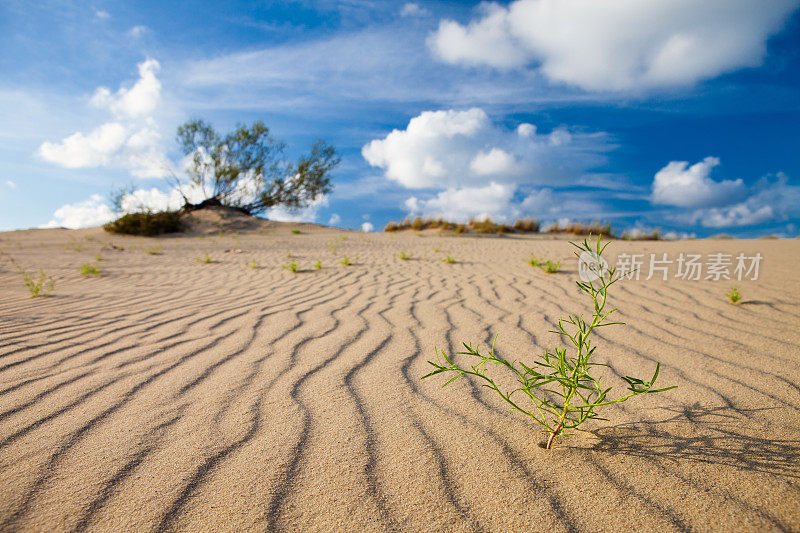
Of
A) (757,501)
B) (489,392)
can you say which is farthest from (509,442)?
(757,501)

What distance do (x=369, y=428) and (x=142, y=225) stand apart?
15.3 metres

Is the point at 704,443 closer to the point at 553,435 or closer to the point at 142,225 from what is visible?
the point at 553,435

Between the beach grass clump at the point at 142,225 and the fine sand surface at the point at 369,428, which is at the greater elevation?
the beach grass clump at the point at 142,225

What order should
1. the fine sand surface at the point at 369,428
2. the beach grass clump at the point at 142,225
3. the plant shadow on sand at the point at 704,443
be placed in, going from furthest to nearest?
the beach grass clump at the point at 142,225
the plant shadow on sand at the point at 704,443
the fine sand surface at the point at 369,428

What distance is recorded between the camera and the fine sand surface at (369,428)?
1.24 metres

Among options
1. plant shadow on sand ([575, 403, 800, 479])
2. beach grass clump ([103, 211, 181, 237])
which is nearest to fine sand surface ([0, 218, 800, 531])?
plant shadow on sand ([575, 403, 800, 479])

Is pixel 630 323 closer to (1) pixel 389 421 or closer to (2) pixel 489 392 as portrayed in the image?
(2) pixel 489 392

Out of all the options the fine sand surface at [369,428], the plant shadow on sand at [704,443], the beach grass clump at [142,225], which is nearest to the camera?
the fine sand surface at [369,428]

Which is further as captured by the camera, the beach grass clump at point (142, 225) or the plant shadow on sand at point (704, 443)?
the beach grass clump at point (142, 225)

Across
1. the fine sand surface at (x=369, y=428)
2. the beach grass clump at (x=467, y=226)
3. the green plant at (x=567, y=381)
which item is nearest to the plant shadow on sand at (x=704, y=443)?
the fine sand surface at (x=369, y=428)

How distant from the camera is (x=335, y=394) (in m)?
1.95

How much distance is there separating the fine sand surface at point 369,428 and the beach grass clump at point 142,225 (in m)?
12.1

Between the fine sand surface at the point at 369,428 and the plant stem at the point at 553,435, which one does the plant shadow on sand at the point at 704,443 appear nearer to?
the fine sand surface at the point at 369,428

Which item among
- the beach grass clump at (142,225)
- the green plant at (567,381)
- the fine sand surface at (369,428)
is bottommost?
the fine sand surface at (369,428)
